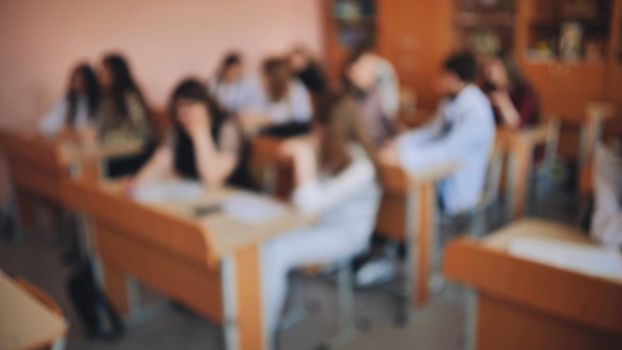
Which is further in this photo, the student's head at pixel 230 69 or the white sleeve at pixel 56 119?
the student's head at pixel 230 69

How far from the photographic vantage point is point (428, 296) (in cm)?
308

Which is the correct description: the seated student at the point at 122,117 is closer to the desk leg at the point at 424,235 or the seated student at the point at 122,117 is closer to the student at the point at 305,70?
the student at the point at 305,70

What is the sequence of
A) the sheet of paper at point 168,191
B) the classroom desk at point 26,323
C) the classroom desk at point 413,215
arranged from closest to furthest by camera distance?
1. the classroom desk at point 26,323
2. the sheet of paper at point 168,191
3. the classroom desk at point 413,215

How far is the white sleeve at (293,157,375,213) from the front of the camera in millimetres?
2355

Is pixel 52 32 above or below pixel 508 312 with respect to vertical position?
above

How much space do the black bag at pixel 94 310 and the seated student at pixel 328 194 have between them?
85 centimetres

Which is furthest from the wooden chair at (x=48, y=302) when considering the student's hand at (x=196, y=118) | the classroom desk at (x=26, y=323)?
the student's hand at (x=196, y=118)

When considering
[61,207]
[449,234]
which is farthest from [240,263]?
[61,207]

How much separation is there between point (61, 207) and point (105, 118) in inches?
27.8

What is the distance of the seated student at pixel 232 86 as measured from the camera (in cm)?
536

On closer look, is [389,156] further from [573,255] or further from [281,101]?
[281,101]

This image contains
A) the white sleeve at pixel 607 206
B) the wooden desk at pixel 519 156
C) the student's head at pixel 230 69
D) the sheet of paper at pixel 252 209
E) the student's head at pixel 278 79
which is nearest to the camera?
the white sleeve at pixel 607 206

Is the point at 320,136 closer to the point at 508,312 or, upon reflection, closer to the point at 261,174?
the point at 261,174

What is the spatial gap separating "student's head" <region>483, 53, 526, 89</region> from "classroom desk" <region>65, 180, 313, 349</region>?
1298mm
